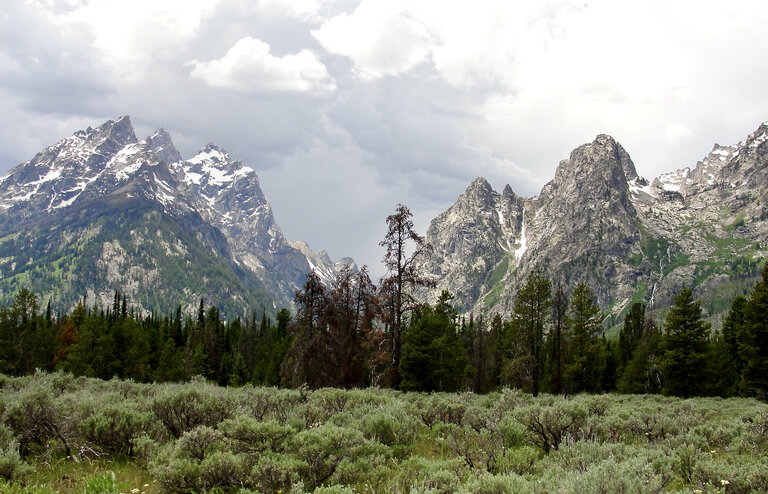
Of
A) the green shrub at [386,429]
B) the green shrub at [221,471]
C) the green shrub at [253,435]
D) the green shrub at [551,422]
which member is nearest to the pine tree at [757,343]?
the green shrub at [551,422]

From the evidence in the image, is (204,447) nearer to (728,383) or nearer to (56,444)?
(56,444)

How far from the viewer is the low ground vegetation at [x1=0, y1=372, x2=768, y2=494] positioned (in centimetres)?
701

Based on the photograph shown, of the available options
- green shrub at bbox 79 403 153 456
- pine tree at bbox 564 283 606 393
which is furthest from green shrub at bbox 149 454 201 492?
pine tree at bbox 564 283 606 393

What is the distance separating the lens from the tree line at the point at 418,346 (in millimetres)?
30156

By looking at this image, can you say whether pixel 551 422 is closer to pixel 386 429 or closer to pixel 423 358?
pixel 386 429

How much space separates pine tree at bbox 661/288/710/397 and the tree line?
9 centimetres

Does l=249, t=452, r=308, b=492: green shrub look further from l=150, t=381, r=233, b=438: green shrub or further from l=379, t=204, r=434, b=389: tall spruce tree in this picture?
l=379, t=204, r=434, b=389: tall spruce tree

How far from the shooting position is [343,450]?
8578 millimetres

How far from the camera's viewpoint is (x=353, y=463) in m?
8.05

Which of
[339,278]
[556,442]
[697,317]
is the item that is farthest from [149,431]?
[697,317]

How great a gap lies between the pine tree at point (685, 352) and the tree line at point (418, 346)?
91mm

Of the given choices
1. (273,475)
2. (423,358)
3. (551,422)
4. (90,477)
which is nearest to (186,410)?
(90,477)

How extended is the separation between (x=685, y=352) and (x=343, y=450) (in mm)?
42817

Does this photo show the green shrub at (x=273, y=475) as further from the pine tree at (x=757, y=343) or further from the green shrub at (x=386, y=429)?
the pine tree at (x=757, y=343)
